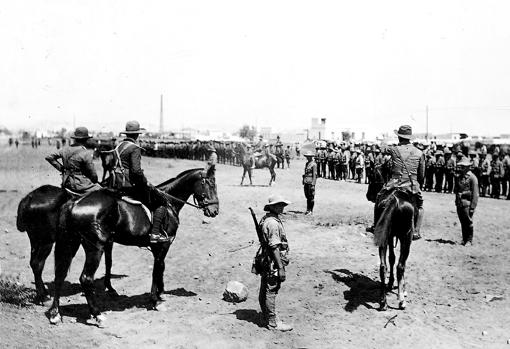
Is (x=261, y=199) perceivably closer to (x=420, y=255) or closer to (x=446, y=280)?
(x=420, y=255)

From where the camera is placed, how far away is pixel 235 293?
27.1 ft

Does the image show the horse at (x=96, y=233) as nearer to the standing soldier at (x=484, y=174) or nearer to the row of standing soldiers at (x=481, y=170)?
the row of standing soldiers at (x=481, y=170)

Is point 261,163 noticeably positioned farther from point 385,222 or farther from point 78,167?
point 385,222

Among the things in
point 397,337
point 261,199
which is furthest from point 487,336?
point 261,199

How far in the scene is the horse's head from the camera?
850 centimetres

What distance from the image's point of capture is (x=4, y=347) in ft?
19.0

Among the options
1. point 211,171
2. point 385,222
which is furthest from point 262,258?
point 385,222

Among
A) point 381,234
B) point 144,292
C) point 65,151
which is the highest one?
point 65,151

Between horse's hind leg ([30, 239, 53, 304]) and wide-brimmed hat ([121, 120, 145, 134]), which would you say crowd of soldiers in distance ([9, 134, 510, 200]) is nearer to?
wide-brimmed hat ([121, 120, 145, 134])

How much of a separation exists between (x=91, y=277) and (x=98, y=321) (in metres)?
0.62

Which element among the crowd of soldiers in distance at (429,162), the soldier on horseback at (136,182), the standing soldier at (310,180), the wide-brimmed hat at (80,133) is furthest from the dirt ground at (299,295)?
the wide-brimmed hat at (80,133)

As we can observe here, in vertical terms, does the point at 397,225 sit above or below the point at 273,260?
above

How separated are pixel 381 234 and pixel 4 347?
5459mm

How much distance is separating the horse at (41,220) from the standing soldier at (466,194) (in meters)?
8.16
